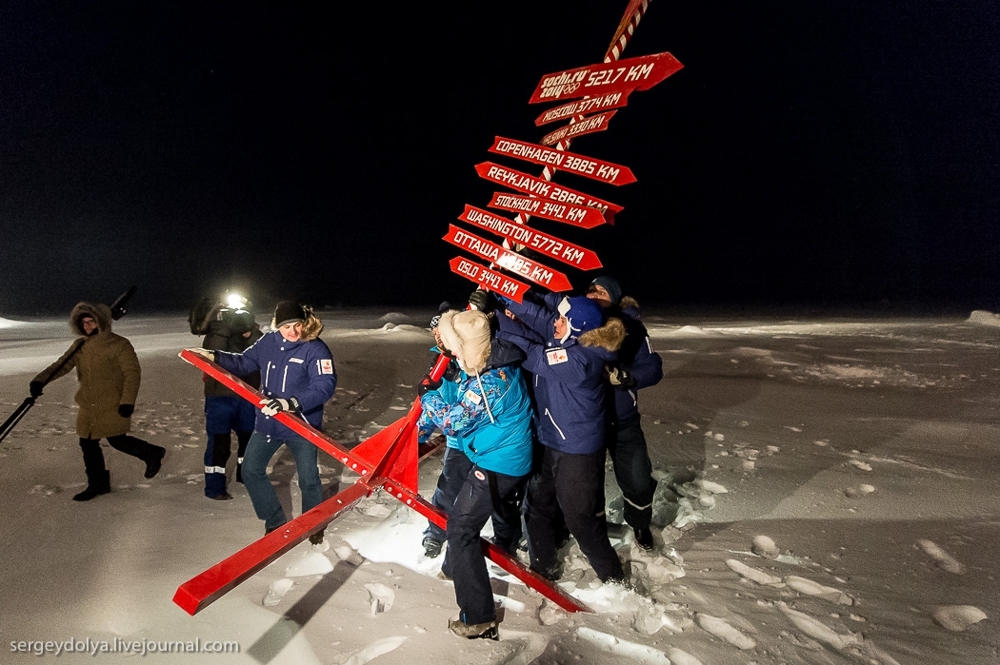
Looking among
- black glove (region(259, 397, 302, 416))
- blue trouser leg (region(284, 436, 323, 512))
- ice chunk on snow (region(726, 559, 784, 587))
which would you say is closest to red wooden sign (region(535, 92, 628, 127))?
black glove (region(259, 397, 302, 416))

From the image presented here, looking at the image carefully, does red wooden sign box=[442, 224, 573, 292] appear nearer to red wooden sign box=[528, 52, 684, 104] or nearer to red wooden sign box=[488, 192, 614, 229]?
red wooden sign box=[488, 192, 614, 229]

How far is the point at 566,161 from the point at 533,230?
470 mm

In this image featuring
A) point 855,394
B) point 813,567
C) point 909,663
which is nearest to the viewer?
point 909,663

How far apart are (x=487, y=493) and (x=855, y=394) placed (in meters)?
7.98

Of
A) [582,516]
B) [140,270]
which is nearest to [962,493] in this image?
[582,516]

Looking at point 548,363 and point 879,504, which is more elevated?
Answer: point 548,363

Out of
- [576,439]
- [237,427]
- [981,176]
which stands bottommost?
[237,427]

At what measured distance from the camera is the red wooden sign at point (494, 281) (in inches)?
137

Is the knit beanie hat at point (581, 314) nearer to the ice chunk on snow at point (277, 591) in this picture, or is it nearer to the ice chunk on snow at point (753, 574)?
the ice chunk on snow at point (753, 574)

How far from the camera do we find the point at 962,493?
4562 mm

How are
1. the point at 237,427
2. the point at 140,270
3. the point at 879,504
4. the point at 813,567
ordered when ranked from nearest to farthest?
the point at 813,567, the point at 879,504, the point at 237,427, the point at 140,270

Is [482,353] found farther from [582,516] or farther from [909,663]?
[909,663]

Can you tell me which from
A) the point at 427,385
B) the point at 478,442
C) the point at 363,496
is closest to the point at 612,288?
the point at 427,385

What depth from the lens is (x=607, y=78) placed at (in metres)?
3.37
